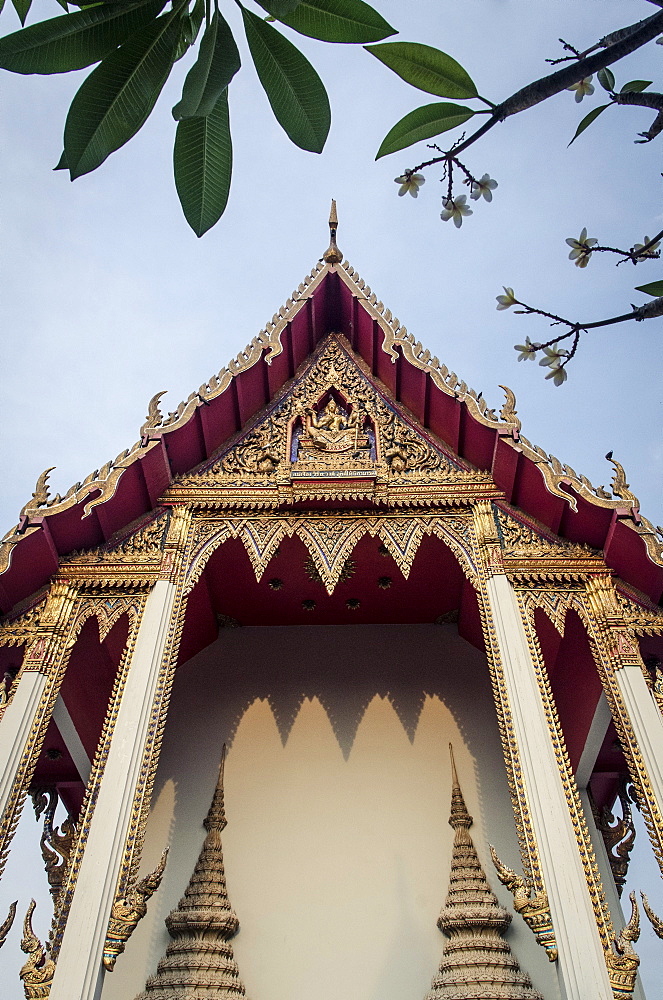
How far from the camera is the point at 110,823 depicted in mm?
3674


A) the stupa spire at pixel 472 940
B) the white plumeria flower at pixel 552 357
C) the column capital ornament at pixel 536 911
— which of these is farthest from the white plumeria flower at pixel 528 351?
the stupa spire at pixel 472 940

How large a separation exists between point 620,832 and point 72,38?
5836mm

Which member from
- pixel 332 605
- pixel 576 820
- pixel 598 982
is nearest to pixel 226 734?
pixel 332 605

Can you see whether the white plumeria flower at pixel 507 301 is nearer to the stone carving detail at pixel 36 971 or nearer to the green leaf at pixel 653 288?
the green leaf at pixel 653 288

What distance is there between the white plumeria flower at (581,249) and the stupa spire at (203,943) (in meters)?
4.56

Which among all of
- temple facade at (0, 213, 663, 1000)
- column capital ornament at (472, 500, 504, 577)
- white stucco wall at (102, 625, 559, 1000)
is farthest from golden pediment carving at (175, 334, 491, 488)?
white stucco wall at (102, 625, 559, 1000)

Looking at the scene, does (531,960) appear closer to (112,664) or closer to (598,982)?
(598,982)

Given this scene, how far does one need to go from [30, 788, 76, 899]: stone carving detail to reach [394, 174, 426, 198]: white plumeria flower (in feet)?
17.7

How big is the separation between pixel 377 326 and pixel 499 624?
2.68 metres

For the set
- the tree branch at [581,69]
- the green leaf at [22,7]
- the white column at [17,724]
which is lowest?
the tree branch at [581,69]

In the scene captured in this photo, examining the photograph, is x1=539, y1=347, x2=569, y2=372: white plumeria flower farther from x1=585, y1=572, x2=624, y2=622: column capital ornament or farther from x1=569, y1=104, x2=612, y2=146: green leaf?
x1=585, y1=572, x2=624, y2=622: column capital ornament

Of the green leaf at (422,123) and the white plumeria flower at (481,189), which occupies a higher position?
the white plumeria flower at (481,189)

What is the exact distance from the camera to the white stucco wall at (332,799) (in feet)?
16.5

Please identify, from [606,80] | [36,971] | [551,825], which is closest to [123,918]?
[36,971]
